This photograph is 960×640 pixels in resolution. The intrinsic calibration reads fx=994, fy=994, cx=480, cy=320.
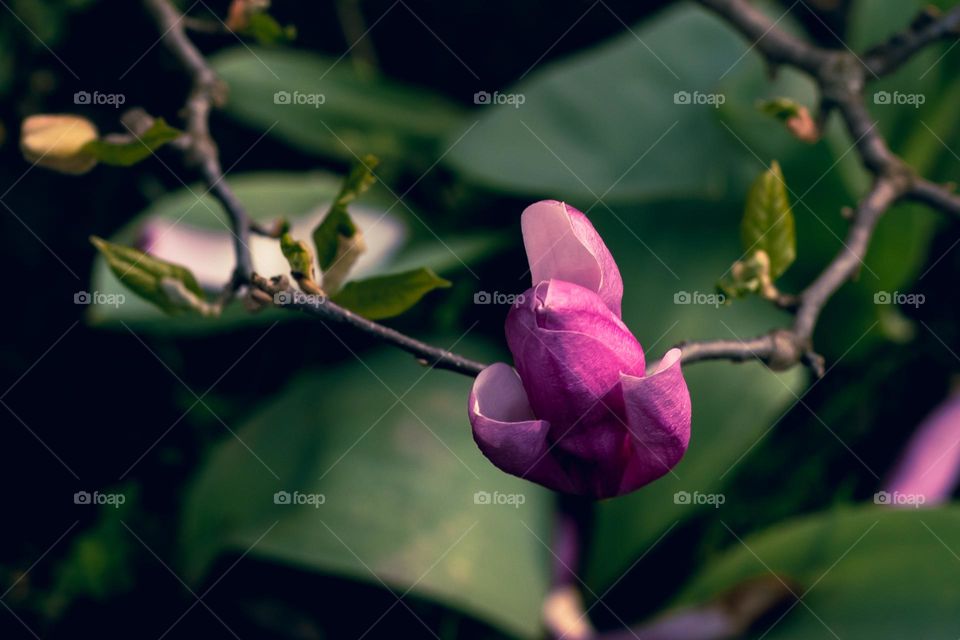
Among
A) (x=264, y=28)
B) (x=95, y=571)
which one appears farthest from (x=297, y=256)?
(x=95, y=571)

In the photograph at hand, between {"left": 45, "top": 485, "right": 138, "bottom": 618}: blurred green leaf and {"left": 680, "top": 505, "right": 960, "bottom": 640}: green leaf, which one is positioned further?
{"left": 45, "top": 485, "right": 138, "bottom": 618}: blurred green leaf

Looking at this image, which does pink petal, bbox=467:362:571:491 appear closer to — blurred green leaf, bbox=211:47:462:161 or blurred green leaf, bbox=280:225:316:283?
blurred green leaf, bbox=280:225:316:283

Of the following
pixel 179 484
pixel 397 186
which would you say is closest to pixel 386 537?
pixel 179 484

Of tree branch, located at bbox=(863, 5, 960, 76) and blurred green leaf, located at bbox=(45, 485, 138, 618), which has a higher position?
tree branch, located at bbox=(863, 5, 960, 76)

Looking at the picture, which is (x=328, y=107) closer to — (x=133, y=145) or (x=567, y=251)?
(x=133, y=145)

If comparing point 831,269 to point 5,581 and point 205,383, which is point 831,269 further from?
point 5,581

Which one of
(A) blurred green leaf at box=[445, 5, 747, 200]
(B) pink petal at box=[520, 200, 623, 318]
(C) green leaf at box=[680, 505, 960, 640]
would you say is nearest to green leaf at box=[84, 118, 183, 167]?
(B) pink petal at box=[520, 200, 623, 318]

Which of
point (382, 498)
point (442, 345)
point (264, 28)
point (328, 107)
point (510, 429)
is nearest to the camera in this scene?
point (510, 429)
